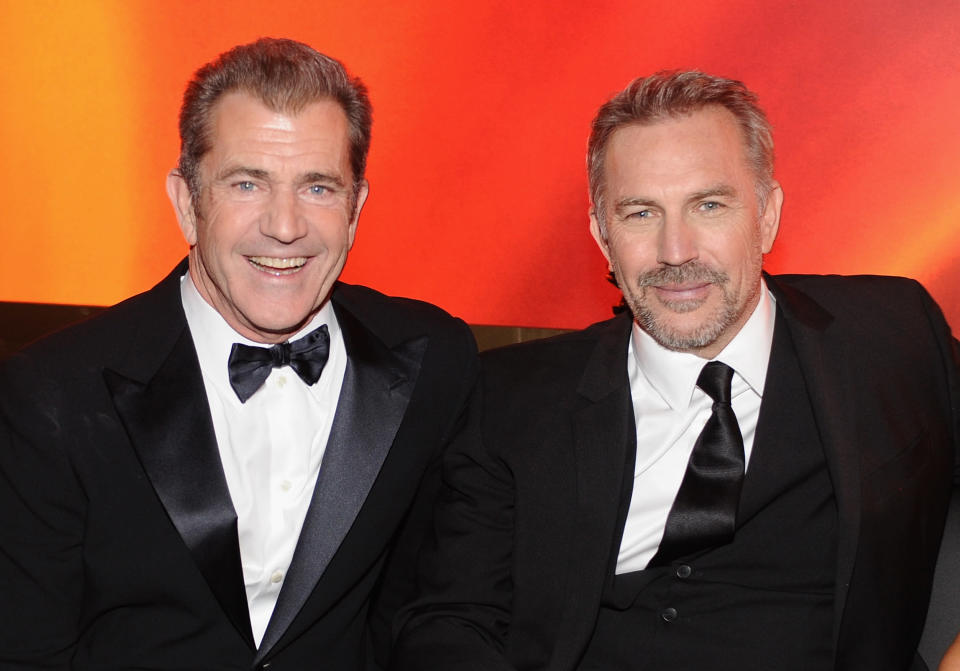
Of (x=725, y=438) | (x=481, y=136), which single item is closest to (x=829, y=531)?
(x=725, y=438)

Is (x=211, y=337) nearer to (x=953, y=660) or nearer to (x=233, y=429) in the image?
(x=233, y=429)

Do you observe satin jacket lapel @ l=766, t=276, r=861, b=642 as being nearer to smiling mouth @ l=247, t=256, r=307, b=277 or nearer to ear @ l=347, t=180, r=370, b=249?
ear @ l=347, t=180, r=370, b=249

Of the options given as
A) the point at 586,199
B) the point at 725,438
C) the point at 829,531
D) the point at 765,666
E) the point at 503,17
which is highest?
the point at 503,17

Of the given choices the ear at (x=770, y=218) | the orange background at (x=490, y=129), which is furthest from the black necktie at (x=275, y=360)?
the orange background at (x=490, y=129)

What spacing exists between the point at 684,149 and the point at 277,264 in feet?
2.93

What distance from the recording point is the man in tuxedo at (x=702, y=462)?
6.94ft

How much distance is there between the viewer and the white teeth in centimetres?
211

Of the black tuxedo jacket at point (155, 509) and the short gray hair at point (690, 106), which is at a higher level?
the short gray hair at point (690, 106)

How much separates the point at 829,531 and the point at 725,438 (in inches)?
11.1

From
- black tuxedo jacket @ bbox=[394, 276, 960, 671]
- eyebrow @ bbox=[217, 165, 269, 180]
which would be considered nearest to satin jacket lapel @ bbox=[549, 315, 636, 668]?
black tuxedo jacket @ bbox=[394, 276, 960, 671]

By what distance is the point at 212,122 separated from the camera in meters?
2.12

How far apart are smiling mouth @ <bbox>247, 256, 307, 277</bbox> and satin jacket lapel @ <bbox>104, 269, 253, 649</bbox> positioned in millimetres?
235

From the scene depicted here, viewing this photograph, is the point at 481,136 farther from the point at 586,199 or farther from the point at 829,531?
the point at 829,531

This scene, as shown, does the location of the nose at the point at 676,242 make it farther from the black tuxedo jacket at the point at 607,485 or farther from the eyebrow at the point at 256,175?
the eyebrow at the point at 256,175
